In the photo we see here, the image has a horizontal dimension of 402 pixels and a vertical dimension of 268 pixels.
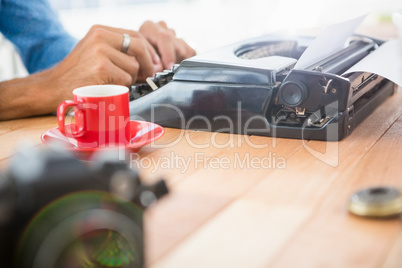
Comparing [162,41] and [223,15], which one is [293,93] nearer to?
[162,41]

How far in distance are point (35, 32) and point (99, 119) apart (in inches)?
33.9

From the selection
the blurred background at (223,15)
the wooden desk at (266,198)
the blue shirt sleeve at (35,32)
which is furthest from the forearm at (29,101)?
the blurred background at (223,15)

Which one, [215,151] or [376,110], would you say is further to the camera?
[376,110]

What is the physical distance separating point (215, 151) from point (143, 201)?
0.43m

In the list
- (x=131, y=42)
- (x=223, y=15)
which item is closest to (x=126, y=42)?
(x=131, y=42)

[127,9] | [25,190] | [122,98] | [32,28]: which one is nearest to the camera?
[25,190]

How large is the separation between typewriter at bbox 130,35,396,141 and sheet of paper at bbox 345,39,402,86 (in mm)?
23

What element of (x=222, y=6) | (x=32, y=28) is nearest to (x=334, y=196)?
(x=32, y=28)

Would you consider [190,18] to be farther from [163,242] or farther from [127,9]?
[163,242]

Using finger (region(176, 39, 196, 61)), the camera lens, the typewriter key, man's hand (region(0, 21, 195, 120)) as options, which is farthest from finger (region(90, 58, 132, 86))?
the typewriter key

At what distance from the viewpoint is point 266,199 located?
72 cm

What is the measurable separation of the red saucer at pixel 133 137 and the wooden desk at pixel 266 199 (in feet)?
0.07

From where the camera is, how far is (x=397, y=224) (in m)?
0.63

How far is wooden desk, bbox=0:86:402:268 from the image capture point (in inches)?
22.9
